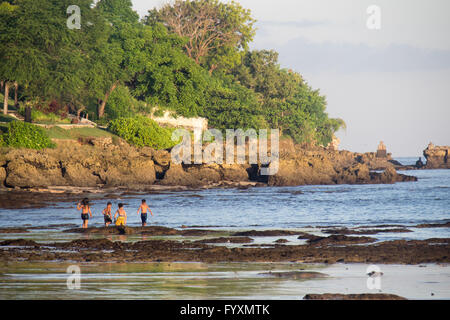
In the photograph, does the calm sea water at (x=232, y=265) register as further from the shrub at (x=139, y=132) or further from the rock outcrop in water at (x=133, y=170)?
the shrub at (x=139, y=132)

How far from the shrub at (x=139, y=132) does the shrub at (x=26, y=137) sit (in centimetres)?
1208

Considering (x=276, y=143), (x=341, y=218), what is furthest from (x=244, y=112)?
(x=341, y=218)

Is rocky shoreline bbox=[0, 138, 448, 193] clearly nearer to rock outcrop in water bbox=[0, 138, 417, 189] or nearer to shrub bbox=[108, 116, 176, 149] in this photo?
rock outcrop in water bbox=[0, 138, 417, 189]

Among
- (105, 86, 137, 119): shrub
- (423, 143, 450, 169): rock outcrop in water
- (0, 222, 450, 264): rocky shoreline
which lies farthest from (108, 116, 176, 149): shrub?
(423, 143, 450, 169): rock outcrop in water

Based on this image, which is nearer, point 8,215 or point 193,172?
point 8,215

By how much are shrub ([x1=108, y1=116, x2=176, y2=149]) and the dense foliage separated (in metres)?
1.28

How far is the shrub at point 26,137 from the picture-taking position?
56.4 metres

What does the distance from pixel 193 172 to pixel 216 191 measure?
6380 millimetres

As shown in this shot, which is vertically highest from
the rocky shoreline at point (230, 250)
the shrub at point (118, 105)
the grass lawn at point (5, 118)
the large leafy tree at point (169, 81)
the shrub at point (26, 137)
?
the large leafy tree at point (169, 81)

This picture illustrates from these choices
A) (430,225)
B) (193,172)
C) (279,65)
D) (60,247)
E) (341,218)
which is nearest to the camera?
(60,247)

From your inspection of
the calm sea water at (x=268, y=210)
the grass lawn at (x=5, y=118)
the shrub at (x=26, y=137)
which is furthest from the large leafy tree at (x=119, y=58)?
the calm sea water at (x=268, y=210)
